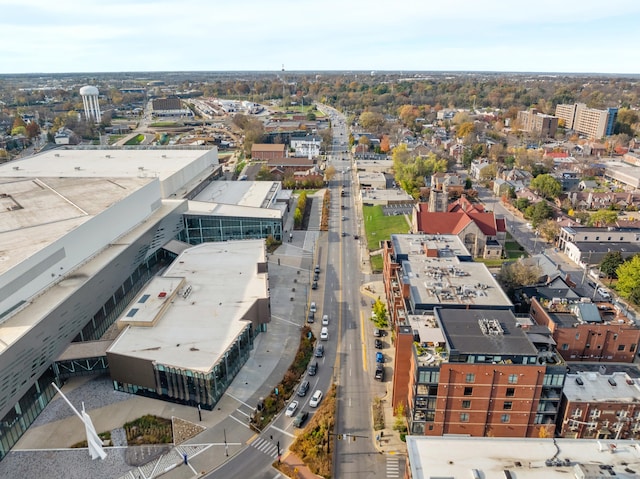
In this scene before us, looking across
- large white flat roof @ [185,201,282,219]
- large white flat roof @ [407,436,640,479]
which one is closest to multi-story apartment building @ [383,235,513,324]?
large white flat roof @ [407,436,640,479]

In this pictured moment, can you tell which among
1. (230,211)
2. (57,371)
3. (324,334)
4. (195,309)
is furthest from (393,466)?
(230,211)

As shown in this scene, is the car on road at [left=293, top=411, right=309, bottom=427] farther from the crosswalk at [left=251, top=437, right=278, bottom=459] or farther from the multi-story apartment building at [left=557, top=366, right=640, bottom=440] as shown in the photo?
the multi-story apartment building at [left=557, top=366, right=640, bottom=440]

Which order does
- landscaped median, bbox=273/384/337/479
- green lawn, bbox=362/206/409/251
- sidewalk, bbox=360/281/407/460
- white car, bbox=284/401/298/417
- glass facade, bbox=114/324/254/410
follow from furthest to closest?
green lawn, bbox=362/206/409/251 → white car, bbox=284/401/298/417 → glass facade, bbox=114/324/254/410 → sidewalk, bbox=360/281/407/460 → landscaped median, bbox=273/384/337/479

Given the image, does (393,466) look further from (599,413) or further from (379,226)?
(379,226)

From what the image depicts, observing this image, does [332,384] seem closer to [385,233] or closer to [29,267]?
[29,267]

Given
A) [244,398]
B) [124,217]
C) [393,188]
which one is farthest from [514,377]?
[393,188]
